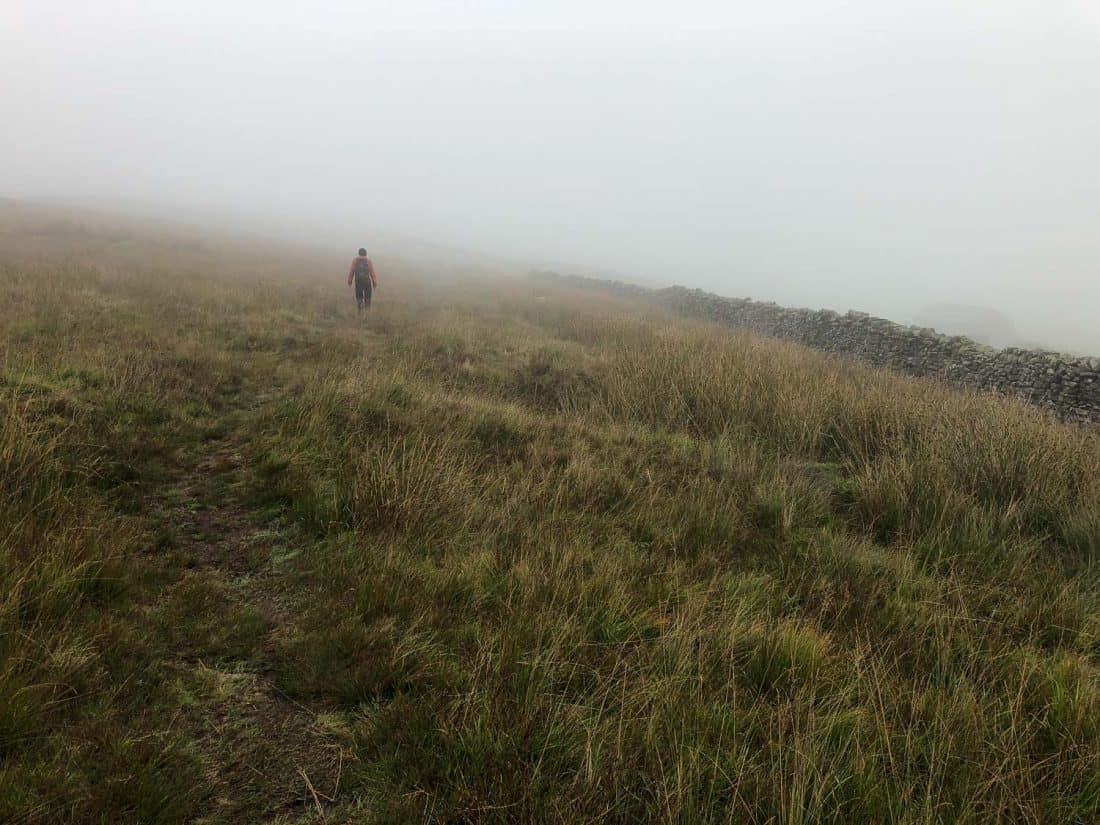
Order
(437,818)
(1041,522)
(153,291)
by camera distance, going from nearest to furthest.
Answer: (437,818)
(1041,522)
(153,291)

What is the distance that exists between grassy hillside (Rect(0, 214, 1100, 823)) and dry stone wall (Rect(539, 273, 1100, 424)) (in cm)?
400

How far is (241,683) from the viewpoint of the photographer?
2330 mm

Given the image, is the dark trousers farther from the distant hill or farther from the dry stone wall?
the distant hill

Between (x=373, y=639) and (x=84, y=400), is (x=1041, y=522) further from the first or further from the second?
(x=84, y=400)

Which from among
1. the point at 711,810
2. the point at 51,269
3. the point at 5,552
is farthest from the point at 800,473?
the point at 51,269

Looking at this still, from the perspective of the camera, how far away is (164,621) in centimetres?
258

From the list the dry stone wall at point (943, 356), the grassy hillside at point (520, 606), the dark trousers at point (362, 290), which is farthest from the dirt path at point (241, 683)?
the dry stone wall at point (943, 356)

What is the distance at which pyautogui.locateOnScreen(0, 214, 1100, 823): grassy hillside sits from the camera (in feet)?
6.04

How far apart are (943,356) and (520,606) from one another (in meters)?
14.0

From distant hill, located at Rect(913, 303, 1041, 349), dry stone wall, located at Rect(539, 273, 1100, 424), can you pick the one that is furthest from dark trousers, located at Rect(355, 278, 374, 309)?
distant hill, located at Rect(913, 303, 1041, 349)

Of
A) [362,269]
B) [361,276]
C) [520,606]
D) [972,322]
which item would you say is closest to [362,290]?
[361,276]

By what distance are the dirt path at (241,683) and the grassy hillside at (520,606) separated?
0.6 inches

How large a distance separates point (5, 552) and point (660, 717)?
129 inches

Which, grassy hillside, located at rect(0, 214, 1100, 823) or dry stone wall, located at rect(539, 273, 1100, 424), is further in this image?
dry stone wall, located at rect(539, 273, 1100, 424)
